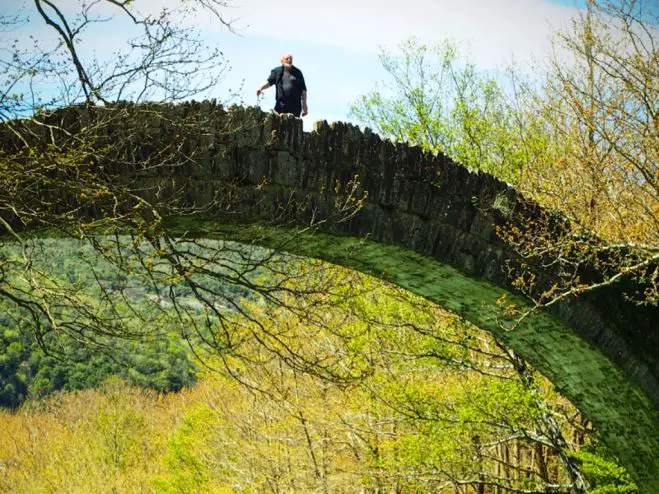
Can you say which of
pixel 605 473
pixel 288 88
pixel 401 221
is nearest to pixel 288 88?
pixel 288 88

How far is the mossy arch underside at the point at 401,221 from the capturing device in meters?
4.62

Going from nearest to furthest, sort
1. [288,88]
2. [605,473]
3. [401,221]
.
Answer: [401,221] < [288,88] < [605,473]

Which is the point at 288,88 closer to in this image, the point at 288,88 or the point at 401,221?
the point at 288,88

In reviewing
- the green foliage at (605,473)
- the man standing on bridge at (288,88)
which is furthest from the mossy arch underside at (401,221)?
the man standing on bridge at (288,88)

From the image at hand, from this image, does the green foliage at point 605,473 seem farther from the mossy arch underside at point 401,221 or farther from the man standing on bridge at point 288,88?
the man standing on bridge at point 288,88

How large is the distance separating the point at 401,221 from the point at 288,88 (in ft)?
5.11

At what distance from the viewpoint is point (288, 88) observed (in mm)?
5988

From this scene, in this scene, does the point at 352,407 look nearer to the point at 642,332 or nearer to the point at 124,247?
the point at 642,332

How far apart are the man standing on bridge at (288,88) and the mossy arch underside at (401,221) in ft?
3.67

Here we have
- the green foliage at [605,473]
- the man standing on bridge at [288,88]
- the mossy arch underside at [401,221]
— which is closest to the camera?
the mossy arch underside at [401,221]

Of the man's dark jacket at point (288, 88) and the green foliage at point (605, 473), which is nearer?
the man's dark jacket at point (288, 88)

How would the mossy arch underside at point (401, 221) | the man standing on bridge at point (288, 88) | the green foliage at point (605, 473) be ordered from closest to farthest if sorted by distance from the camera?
the mossy arch underside at point (401, 221)
the man standing on bridge at point (288, 88)
the green foliage at point (605, 473)

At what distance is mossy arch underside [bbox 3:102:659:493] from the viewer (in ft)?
15.2

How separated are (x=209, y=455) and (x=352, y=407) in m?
7.20
